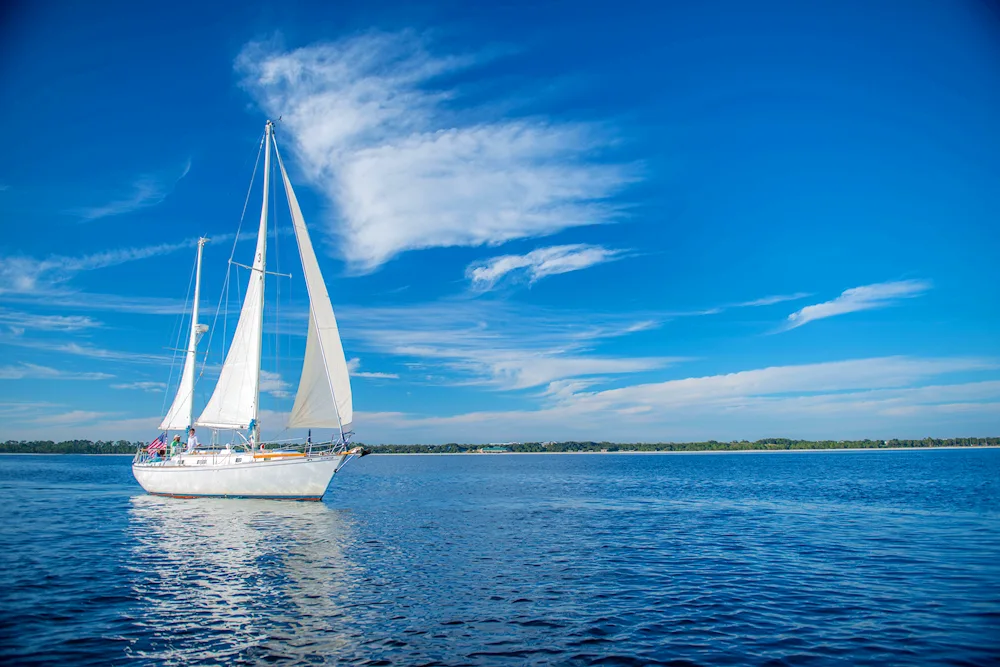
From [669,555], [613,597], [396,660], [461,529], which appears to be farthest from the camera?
[461,529]

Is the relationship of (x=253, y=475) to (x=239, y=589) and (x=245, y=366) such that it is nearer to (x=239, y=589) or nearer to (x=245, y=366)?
(x=245, y=366)

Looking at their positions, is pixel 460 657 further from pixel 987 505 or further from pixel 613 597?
pixel 987 505

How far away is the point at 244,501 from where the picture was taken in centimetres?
4272

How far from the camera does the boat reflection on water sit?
41.2 feet

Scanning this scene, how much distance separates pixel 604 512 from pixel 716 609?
24092mm

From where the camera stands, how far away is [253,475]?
39.2 m

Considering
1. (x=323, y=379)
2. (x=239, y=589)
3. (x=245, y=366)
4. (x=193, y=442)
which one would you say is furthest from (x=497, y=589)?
(x=193, y=442)

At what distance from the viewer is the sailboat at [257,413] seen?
129 ft

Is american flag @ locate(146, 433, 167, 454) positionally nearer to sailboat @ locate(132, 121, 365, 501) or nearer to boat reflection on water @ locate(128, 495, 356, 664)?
sailboat @ locate(132, 121, 365, 501)

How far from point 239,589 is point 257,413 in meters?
26.1

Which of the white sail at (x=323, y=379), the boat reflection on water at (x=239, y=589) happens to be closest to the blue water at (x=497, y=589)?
the boat reflection on water at (x=239, y=589)

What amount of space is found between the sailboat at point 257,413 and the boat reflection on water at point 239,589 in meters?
6.23

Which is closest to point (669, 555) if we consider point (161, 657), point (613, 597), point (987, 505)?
point (613, 597)

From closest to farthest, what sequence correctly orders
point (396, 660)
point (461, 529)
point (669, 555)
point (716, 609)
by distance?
1. point (396, 660)
2. point (716, 609)
3. point (669, 555)
4. point (461, 529)
